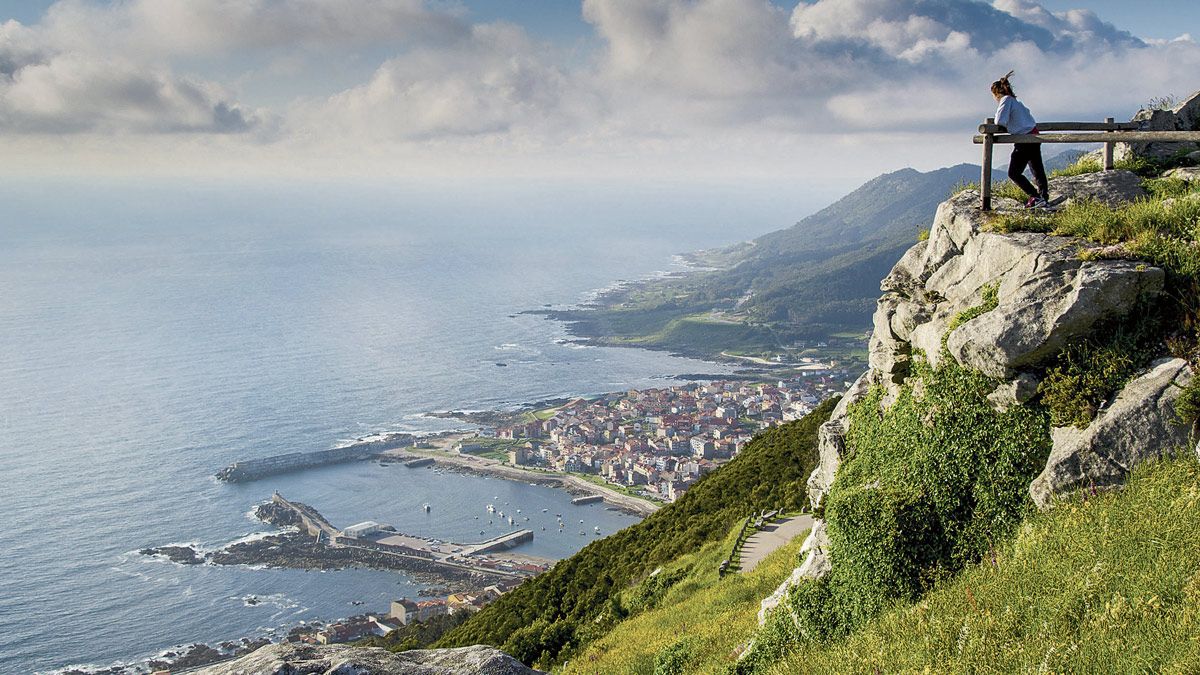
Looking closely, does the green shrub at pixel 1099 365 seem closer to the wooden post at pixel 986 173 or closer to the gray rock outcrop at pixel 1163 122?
the wooden post at pixel 986 173

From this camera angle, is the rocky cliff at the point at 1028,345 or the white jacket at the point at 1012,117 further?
the white jacket at the point at 1012,117

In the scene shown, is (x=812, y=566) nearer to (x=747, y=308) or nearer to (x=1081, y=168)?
(x=1081, y=168)

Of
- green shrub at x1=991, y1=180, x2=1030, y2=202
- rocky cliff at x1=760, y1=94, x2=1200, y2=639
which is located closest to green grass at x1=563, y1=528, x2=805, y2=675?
rocky cliff at x1=760, y1=94, x2=1200, y2=639

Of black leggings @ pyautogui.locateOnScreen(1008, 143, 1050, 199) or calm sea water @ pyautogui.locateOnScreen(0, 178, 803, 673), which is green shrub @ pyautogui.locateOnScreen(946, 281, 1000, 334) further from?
calm sea water @ pyautogui.locateOnScreen(0, 178, 803, 673)

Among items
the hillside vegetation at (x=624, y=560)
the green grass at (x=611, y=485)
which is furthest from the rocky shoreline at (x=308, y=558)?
the hillside vegetation at (x=624, y=560)

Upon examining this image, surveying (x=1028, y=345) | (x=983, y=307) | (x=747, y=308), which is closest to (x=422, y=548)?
(x=983, y=307)

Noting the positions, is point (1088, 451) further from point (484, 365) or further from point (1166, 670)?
point (484, 365)
